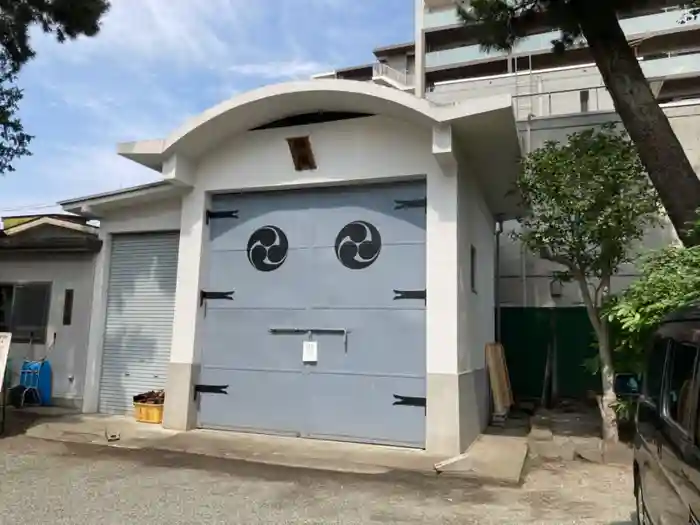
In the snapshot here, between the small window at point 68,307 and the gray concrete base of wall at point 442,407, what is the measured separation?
109 inches

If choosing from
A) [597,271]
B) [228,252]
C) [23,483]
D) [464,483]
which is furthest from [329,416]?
[597,271]

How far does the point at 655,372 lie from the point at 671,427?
688 millimetres

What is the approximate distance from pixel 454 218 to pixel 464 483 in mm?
3044

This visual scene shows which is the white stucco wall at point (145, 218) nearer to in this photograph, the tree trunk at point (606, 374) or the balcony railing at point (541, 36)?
the tree trunk at point (606, 374)

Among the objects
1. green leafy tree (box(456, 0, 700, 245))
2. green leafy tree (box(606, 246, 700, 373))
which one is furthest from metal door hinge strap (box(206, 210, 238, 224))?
green leafy tree (box(606, 246, 700, 373))

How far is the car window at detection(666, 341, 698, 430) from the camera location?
2.81 metres

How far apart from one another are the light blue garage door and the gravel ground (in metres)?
1.24

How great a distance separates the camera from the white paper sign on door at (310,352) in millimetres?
7707

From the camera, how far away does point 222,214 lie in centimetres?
854

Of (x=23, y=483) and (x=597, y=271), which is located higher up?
(x=597, y=271)

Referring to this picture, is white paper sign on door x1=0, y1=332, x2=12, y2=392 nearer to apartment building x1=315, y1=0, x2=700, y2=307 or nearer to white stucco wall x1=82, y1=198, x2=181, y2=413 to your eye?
white stucco wall x1=82, y1=198, x2=181, y2=413

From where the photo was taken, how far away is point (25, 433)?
25.6 feet

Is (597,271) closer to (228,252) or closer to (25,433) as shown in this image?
(228,252)

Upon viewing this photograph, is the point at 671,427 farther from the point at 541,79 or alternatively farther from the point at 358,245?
the point at 541,79
